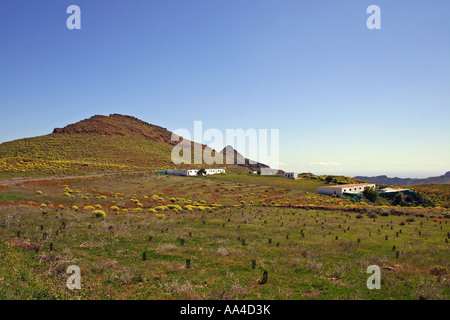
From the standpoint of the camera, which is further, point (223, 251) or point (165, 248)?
point (165, 248)

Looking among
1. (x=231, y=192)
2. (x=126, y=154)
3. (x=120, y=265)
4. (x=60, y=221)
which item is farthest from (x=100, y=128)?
(x=120, y=265)

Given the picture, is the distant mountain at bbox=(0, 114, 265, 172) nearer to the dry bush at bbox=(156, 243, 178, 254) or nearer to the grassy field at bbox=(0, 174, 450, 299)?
the grassy field at bbox=(0, 174, 450, 299)

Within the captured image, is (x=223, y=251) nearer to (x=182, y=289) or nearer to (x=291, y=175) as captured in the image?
(x=182, y=289)

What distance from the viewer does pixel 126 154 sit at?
5477 inches

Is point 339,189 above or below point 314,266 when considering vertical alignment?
below

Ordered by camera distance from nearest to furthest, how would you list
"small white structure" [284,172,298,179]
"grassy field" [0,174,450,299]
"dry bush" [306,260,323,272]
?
1. "grassy field" [0,174,450,299]
2. "dry bush" [306,260,323,272]
3. "small white structure" [284,172,298,179]

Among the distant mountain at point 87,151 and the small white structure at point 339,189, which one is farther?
the distant mountain at point 87,151

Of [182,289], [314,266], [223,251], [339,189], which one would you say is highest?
[182,289]
